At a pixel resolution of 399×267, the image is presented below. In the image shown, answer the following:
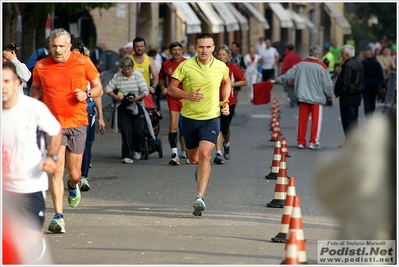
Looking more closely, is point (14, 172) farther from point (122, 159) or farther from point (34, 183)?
point (122, 159)

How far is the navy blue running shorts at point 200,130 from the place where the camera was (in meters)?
10.0

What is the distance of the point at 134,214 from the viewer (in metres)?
9.88

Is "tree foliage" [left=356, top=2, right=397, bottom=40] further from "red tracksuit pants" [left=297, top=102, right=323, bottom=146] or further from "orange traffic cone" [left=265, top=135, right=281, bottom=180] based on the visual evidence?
"orange traffic cone" [left=265, top=135, right=281, bottom=180]

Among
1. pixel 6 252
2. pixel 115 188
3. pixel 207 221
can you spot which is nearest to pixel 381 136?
pixel 6 252

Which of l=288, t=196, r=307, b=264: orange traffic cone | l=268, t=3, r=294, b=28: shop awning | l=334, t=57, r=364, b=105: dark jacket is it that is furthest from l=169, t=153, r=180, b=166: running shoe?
l=268, t=3, r=294, b=28: shop awning

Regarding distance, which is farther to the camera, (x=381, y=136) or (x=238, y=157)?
(x=238, y=157)

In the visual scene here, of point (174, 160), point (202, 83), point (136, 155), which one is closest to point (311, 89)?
point (136, 155)

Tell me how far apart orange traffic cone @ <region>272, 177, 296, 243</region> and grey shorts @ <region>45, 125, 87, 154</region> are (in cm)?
218

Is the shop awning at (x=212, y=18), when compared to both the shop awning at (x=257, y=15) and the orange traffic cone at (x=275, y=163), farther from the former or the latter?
the orange traffic cone at (x=275, y=163)

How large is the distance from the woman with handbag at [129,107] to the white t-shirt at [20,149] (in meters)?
7.62

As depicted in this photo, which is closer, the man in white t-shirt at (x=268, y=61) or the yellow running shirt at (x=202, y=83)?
the yellow running shirt at (x=202, y=83)

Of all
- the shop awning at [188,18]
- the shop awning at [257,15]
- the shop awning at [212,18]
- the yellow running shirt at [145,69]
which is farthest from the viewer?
the shop awning at [257,15]

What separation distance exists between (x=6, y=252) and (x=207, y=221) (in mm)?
3507

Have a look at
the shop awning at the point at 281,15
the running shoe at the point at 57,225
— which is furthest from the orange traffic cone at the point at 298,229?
the shop awning at the point at 281,15
